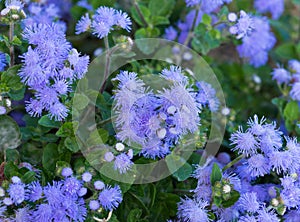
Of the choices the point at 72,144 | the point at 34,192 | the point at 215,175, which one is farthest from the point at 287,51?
the point at 34,192

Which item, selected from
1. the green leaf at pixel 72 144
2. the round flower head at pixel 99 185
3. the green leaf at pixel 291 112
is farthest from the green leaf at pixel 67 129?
the green leaf at pixel 291 112

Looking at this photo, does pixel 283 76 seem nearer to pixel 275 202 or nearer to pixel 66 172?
pixel 275 202

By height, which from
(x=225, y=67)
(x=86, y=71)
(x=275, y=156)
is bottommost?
(x=225, y=67)

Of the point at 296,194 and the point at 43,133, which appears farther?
the point at 43,133

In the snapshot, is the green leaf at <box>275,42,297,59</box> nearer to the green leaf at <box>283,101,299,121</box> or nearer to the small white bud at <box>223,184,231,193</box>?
the green leaf at <box>283,101,299,121</box>

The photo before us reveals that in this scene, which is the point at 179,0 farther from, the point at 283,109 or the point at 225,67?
the point at 283,109

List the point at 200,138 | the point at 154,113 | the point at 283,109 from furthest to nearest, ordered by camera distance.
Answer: the point at 283,109 < the point at 200,138 < the point at 154,113

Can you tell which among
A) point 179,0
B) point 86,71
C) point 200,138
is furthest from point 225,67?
point 86,71

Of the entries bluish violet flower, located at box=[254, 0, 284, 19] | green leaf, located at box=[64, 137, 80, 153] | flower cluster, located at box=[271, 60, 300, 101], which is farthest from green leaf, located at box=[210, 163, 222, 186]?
bluish violet flower, located at box=[254, 0, 284, 19]
